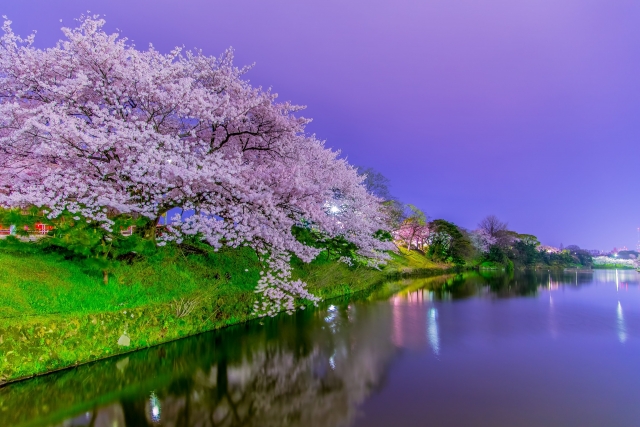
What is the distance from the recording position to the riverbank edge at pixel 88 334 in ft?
23.3

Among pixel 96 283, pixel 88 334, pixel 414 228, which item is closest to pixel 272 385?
pixel 88 334

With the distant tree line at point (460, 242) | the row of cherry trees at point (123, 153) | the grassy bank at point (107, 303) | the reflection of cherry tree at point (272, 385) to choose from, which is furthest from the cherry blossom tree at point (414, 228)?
the row of cherry trees at point (123, 153)

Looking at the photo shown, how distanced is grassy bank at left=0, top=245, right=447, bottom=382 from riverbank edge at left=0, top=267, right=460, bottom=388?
0.02 m

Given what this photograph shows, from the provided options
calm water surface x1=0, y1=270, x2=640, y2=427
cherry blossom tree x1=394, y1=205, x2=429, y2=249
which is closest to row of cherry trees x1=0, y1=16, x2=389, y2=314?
calm water surface x1=0, y1=270, x2=640, y2=427

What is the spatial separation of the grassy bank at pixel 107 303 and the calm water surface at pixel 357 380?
16.8 inches

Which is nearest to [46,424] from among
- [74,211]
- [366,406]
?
[74,211]

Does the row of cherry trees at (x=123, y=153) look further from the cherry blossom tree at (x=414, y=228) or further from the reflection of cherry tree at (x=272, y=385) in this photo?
the cherry blossom tree at (x=414, y=228)

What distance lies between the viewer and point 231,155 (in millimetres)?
11734

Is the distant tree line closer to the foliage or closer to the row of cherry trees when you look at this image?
the foliage

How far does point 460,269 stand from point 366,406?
44.3m

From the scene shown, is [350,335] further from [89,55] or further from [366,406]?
[89,55]

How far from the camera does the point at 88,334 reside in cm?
825

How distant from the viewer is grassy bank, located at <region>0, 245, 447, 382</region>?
24.2ft

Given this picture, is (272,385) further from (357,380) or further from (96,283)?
(96,283)
